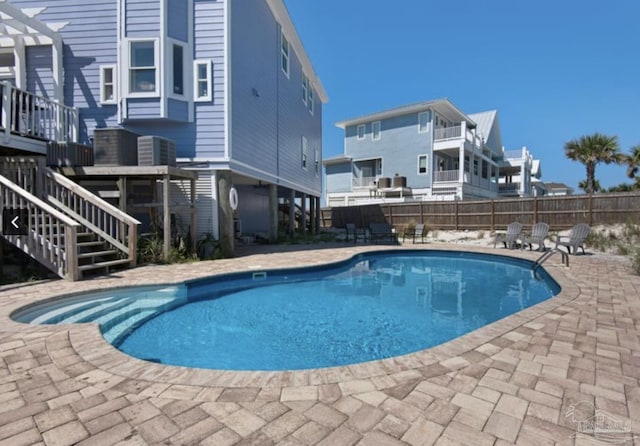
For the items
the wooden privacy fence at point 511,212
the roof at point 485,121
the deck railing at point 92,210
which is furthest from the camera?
the roof at point 485,121

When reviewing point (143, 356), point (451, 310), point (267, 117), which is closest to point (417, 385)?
point (143, 356)

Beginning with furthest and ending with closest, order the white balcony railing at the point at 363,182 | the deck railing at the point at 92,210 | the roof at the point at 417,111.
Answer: the white balcony railing at the point at 363,182 < the roof at the point at 417,111 < the deck railing at the point at 92,210

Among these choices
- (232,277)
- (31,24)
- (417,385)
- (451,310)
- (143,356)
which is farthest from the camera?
(31,24)

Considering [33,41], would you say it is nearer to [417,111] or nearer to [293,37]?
[293,37]

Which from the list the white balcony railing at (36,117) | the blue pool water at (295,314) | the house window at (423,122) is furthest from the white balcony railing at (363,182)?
the white balcony railing at (36,117)

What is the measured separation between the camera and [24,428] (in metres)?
2.12

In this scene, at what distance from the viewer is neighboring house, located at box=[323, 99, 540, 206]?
24.9 m

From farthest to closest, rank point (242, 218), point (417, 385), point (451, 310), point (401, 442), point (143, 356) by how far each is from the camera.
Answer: point (242, 218) → point (451, 310) → point (143, 356) → point (417, 385) → point (401, 442)

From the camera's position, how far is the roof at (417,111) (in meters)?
24.4

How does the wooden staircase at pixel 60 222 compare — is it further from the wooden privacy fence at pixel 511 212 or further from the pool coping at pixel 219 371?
the wooden privacy fence at pixel 511 212

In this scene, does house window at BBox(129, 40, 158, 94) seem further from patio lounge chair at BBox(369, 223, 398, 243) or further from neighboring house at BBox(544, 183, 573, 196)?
neighboring house at BBox(544, 183, 573, 196)

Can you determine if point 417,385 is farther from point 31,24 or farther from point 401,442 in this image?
point 31,24

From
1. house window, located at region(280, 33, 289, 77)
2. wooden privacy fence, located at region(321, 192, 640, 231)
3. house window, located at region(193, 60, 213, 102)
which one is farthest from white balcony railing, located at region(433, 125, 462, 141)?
house window, located at region(193, 60, 213, 102)

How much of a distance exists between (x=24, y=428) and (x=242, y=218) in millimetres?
14980
